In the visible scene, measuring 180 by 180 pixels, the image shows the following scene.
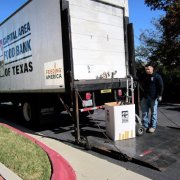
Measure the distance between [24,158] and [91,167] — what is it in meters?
1.27

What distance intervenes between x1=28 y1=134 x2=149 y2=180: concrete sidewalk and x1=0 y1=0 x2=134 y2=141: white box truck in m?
1.08

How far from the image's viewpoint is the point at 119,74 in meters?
9.15

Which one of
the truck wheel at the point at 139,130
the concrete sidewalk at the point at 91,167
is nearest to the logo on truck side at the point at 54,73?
the concrete sidewalk at the point at 91,167

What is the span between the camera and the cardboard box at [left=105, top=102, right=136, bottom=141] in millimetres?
7320

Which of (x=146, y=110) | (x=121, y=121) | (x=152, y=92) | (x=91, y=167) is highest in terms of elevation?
(x=152, y=92)

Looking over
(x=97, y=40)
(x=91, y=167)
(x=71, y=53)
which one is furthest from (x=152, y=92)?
(x=91, y=167)

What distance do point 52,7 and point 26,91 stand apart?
3.16m

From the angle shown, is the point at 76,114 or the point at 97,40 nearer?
the point at 76,114

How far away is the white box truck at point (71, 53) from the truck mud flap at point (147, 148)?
111 cm

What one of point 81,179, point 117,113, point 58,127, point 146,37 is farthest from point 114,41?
point 146,37

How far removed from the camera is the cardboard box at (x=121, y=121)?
7320 millimetres

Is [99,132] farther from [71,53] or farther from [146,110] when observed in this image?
[71,53]

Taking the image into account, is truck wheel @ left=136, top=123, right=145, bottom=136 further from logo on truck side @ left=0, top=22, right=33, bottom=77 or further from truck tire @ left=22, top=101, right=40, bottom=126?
logo on truck side @ left=0, top=22, right=33, bottom=77

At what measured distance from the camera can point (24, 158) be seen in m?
5.93
